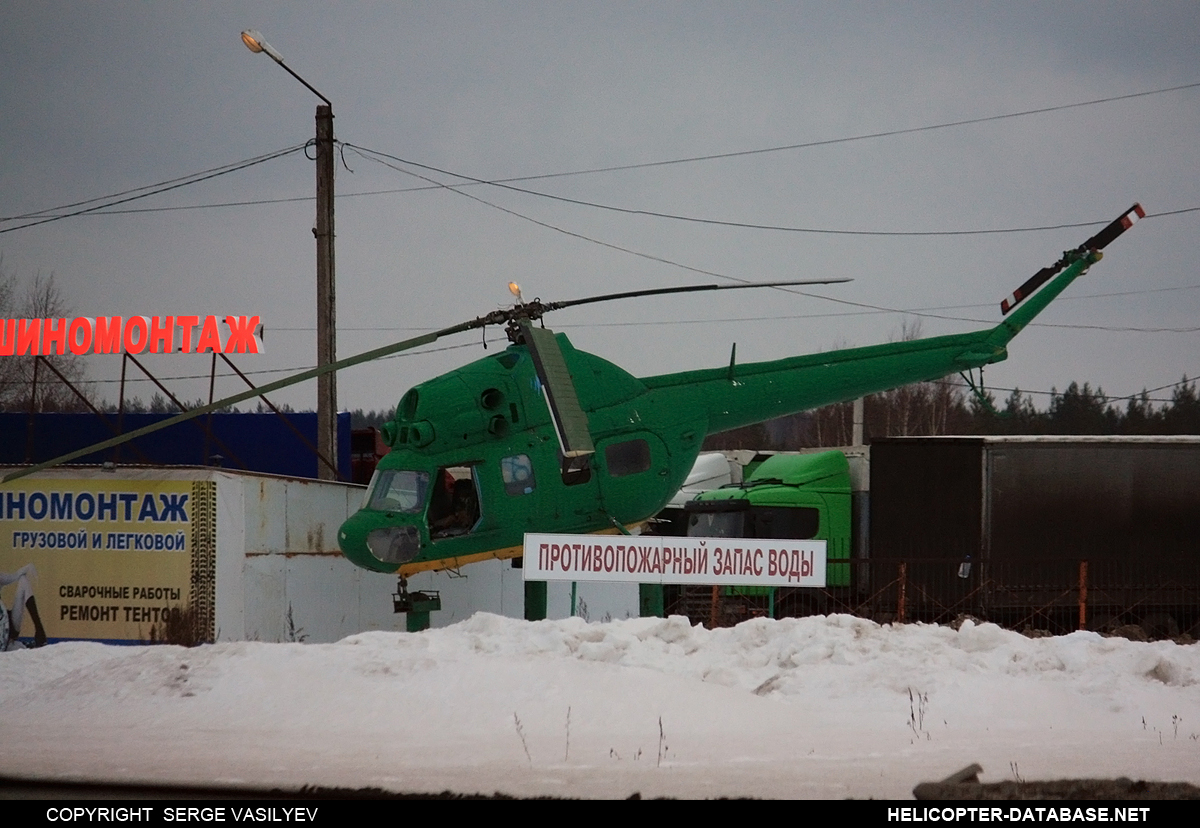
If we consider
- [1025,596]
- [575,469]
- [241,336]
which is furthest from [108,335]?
[1025,596]

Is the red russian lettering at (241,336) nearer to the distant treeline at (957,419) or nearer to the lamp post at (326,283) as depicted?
the lamp post at (326,283)

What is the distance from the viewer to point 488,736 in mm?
10781

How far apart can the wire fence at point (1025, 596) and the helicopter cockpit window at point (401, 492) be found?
17.2 ft

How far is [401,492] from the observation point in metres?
16.2

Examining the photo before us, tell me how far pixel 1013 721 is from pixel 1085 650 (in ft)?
7.67

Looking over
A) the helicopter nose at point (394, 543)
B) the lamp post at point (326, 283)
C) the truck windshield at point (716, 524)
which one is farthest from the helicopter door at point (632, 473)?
the lamp post at point (326, 283)

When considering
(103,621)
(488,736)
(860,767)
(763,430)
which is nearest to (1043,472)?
Answer: (860,767)

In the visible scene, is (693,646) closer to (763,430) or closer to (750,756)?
(750,756)

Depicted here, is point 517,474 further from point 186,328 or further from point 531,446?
point 186,328

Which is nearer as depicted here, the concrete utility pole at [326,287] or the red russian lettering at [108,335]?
the red russian lettering at [108,335]

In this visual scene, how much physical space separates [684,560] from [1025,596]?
7.63 m

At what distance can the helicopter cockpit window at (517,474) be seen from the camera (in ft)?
54.4

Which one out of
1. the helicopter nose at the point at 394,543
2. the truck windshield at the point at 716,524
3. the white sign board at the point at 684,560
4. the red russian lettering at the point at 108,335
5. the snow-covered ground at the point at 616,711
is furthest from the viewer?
the truck windshield at the point at 716,524

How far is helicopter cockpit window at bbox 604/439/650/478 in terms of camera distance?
17344 mm
